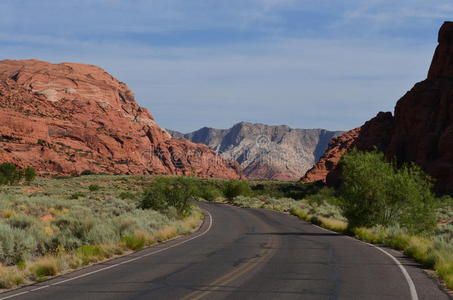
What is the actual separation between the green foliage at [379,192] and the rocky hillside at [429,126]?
48.8m

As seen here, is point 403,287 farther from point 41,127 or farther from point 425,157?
point 41,127

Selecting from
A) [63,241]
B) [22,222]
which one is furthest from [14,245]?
[22,222]

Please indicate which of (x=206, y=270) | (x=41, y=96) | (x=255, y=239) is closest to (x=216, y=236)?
(x=255, y=239)

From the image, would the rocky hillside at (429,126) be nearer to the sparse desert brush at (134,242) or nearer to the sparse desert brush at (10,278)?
the sparse desert brush at (134,242)

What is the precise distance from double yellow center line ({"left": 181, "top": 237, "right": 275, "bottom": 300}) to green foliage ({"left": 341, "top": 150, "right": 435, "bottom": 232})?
1049 centimetres

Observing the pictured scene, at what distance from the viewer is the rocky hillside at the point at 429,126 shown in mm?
78812

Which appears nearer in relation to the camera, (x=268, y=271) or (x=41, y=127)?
(x=268, y=271)

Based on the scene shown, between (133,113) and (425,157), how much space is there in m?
132

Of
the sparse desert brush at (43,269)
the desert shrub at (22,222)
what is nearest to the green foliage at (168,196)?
the desert shrub at (22,222)

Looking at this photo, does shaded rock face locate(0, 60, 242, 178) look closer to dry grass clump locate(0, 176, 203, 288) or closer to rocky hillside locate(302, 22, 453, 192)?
rocky hillside locate(302, 22, 453, 192)

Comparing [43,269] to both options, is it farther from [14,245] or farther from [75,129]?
[75,129]

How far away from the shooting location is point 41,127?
132 meters

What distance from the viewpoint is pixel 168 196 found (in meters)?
40.2

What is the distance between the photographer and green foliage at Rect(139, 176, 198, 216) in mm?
38219
